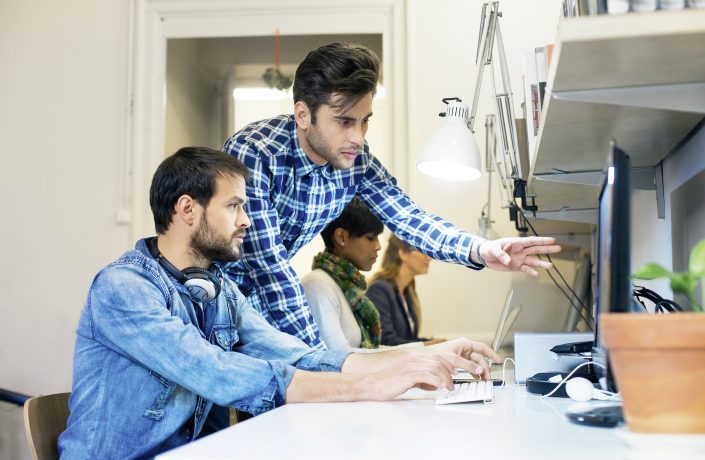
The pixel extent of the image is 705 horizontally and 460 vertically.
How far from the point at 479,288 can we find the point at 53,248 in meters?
2.00

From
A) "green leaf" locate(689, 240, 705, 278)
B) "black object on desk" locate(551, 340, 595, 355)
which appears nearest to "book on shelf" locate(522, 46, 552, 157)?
"black object on desk" locate(551, 340, 595, 355)

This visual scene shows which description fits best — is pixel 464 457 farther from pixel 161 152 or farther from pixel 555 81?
pixel 161 152

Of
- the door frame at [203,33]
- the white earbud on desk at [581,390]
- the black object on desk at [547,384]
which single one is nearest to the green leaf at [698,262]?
the white earbud on desk at [581,390]

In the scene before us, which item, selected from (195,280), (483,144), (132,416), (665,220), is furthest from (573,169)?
(483,144)

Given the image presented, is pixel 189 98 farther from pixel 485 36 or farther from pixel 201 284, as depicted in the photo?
pixel 201 284

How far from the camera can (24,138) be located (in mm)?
3869

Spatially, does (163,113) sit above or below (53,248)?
above

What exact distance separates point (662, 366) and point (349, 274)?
6.32 feet

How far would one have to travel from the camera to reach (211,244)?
62.1 inches

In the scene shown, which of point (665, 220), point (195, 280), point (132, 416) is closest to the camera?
point (132, 416)

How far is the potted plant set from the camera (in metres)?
0.68

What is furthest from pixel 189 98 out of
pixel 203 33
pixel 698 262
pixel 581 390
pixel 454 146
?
pixel 698 262

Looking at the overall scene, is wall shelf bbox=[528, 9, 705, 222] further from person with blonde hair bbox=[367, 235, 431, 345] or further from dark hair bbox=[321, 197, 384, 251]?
person with blonde hair bbox=[367, 235, 431, 345]

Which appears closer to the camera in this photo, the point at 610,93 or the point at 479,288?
the point at 610,93
